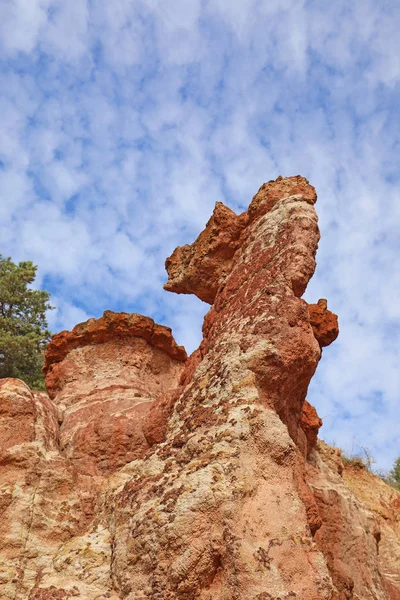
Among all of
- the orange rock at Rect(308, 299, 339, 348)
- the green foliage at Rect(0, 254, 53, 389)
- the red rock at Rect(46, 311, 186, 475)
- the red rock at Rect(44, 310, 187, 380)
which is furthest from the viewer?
the green foliage at Rect(0, 254, 53, 389)

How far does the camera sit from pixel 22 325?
21562 mm

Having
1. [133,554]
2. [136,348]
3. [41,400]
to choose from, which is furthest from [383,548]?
[133,554]

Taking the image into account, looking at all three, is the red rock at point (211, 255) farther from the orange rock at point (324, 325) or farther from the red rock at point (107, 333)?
the orange rock at point (324, 325)

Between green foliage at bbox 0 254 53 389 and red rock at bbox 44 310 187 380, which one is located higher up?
green foliage at bbox 0 254 53 389

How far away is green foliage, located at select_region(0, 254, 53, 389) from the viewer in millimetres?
19391

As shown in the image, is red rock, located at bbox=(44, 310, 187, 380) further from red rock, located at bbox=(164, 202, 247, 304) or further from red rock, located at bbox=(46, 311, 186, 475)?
red rock, located at bbox=(164, 202, 247, 304)

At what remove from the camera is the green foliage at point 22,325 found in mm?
19391

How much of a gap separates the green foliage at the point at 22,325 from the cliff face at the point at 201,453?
1266 centimetres

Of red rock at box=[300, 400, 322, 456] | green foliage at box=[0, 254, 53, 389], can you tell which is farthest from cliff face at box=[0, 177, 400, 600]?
green foliage at box=[0, 254, 53, 389]

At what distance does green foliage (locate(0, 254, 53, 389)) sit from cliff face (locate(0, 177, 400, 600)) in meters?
12.7

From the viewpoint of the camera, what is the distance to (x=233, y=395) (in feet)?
13.8

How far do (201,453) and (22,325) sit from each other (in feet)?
61.6

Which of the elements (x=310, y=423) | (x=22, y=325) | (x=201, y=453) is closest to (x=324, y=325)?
(x=310, y=423)

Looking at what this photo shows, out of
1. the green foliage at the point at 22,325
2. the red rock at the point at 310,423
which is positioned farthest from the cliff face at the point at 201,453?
the green foliage at the point at 22,325
